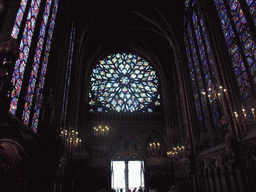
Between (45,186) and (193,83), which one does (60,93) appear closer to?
(45,186)

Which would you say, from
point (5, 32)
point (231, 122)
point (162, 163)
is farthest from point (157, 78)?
point (5, 32)

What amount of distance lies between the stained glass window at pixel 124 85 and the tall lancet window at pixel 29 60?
9803mm

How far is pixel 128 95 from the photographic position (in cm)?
1811

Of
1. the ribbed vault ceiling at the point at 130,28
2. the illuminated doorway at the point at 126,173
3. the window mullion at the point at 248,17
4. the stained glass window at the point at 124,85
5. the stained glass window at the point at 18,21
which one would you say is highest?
the ribbed vault ceiling at the point at 130,28

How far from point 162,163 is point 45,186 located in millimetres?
11618

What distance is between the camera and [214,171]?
10.0m

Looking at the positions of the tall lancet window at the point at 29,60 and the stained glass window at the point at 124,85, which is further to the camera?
the stained glass window at the point at 124,85

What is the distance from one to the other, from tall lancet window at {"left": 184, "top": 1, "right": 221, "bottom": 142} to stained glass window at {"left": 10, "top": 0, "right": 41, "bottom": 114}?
8.25 metres

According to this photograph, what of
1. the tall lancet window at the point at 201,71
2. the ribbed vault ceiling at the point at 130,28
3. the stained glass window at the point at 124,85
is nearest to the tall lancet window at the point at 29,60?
the ribbed vault ceiling at the point at 130,28

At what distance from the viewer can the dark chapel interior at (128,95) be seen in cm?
573

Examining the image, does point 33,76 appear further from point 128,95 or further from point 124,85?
point 124,85

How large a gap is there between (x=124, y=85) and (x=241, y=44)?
11.5m

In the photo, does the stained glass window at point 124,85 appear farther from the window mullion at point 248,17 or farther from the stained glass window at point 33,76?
the window mullion at point 248,17

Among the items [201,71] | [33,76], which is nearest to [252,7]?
[201,71]
